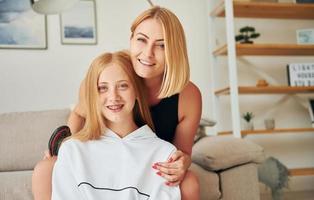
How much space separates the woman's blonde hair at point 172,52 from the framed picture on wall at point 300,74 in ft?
6.71

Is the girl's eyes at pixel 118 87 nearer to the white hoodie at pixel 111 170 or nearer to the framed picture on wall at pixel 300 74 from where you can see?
the white hoodie at pixel 111 170

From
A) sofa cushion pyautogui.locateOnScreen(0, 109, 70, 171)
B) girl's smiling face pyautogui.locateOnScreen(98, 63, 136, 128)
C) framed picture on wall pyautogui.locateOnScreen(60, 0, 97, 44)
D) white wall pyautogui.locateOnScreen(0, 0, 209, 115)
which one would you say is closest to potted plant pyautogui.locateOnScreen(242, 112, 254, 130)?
white wall pyautogui.locateOnScreen(0, 0, 209, 115)

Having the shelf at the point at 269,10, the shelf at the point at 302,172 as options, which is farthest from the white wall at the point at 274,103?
the shelf at the point at 302,172

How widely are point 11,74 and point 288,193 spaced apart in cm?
224

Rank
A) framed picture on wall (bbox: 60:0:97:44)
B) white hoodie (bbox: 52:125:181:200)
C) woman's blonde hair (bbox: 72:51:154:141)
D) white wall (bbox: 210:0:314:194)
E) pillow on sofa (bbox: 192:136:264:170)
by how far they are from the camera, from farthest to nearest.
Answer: white wall (bbox: 210:0:314:194), framed picture on wall (bbox: 60:0:97:44), pillow on sofa (bbox: 192:136:264:170), woman's blonde hair (bbox: 72:51:154:141), white hoodie (bbox: 52:125:181:200)

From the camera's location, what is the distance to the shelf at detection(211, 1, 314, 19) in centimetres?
284

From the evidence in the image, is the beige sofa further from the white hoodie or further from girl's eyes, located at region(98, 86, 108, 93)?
girl's eyes, located at region(98, 86, 108, 93)

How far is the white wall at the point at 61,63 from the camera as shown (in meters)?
2.64

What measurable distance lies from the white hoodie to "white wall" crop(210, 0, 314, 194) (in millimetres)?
1918

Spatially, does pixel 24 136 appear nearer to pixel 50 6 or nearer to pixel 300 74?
pixel 50 6

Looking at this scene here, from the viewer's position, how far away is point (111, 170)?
1157 mm

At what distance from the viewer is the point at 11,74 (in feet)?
8.66

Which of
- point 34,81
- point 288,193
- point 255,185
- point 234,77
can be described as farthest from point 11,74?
point 288,193

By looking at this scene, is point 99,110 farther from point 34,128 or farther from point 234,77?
point 234,77
